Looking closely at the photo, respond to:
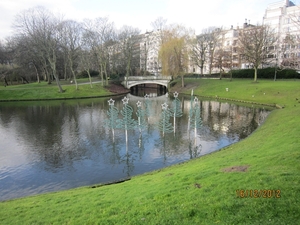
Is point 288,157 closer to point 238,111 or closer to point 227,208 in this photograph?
point 227,208

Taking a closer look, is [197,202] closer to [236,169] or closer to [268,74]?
[236,169]

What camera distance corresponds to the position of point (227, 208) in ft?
22.4

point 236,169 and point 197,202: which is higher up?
point 197,202

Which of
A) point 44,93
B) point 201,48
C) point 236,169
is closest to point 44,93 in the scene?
point 44,93

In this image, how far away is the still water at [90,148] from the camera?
1473 centimetres

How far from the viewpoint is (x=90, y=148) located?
778 inches

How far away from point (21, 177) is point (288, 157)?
50.4 feet

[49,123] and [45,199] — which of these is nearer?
[45,199]

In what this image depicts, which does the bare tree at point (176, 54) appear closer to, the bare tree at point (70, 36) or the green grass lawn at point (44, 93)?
the green grass lawn at point (44, 93)

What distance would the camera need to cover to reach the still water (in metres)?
14.7

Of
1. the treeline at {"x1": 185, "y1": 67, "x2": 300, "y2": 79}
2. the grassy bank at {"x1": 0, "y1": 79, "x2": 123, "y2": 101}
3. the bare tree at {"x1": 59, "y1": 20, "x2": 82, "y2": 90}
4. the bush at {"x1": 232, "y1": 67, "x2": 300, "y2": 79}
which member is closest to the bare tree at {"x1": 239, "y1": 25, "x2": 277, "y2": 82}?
the treeline at {"x1": 185, "y1": 67, "x2": 300, "y2": 79}

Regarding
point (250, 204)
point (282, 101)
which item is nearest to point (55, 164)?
point (250, 204)
